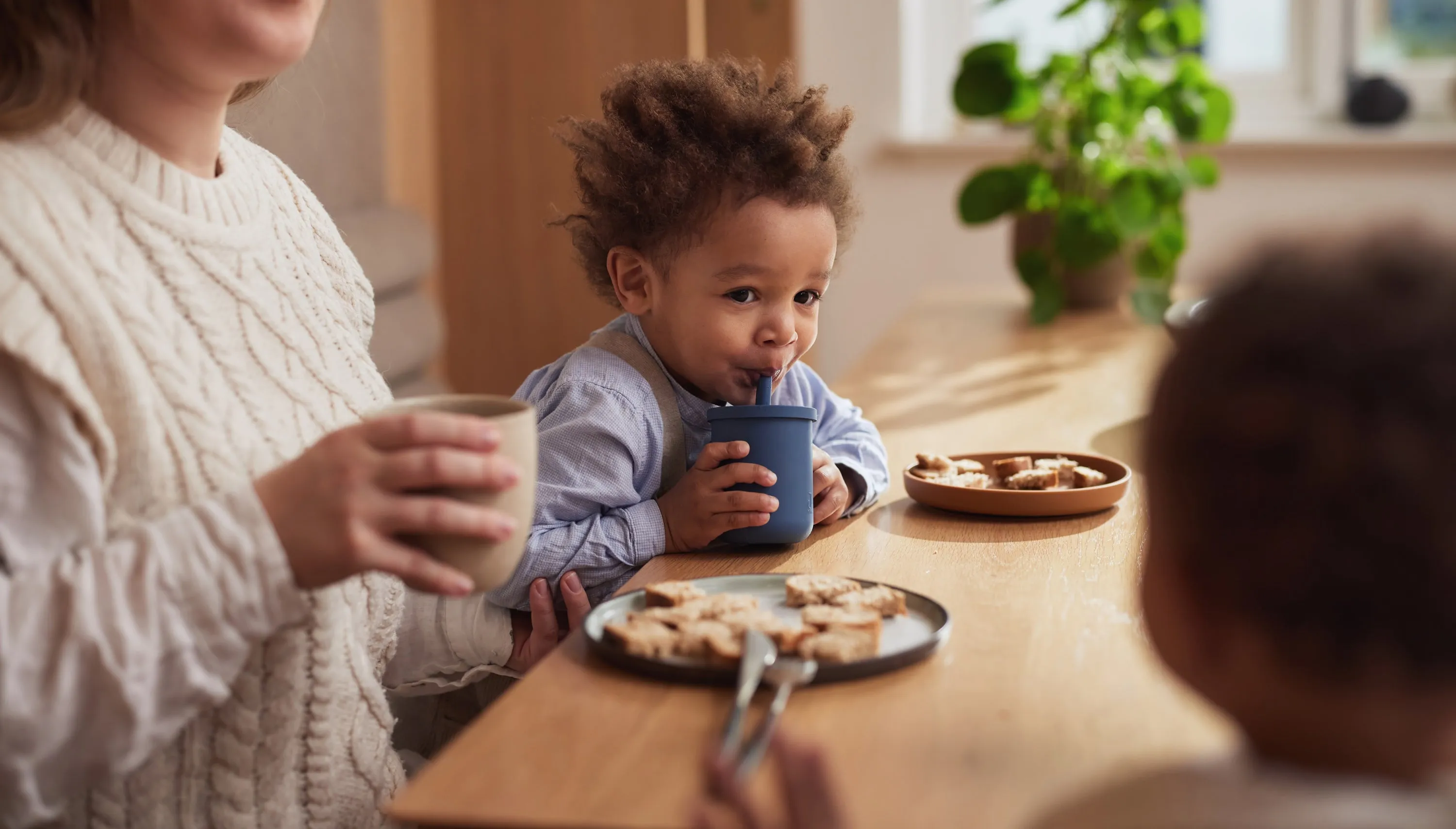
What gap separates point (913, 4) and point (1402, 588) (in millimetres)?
3515

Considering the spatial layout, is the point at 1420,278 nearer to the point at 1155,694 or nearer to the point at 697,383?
the point at 1155,694

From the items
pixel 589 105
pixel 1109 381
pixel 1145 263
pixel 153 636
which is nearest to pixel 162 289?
pixel 153 636

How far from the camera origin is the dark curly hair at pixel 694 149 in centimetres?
125

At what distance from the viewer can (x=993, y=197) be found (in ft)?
8.54

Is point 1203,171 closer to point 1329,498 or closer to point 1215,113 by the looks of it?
point 1215,113

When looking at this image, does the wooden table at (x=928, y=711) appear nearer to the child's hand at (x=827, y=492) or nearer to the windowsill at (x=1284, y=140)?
the child's hand at (x=827, y=492)

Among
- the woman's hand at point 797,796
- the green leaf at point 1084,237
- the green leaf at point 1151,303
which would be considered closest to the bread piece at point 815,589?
the woman's hand at point 797,796

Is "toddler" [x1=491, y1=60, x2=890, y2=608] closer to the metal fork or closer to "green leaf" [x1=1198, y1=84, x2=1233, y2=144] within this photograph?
the metal fork

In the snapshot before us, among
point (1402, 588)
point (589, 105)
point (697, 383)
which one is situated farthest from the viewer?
point (589, 105)

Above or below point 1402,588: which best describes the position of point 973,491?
below

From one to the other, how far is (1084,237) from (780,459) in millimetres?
1563

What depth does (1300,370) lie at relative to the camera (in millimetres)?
536

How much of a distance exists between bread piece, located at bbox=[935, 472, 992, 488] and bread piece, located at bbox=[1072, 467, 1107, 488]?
0.08 m

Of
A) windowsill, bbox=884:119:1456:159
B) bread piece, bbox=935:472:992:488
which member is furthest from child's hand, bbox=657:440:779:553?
windowsill, bbox=884:119:1456:159
